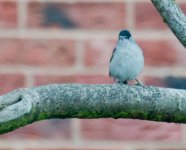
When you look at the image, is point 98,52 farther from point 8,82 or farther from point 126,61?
point 126,61

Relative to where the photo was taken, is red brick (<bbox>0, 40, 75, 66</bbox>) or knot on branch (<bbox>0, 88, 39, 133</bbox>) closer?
knot on branch (<bbox>0, 88, 39, 133</bbox>)

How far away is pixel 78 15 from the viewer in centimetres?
217

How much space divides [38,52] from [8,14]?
0.13 meters

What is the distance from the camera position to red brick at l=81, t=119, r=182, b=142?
2.16m

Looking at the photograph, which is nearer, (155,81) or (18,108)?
(18,108)

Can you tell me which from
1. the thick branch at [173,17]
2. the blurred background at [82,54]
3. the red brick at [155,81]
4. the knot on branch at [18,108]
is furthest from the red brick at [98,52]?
the knot on branch at [18,108]

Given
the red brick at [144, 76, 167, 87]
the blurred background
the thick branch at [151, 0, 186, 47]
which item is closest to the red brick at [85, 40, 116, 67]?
the blurred background

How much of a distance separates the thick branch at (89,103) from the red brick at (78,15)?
1081 millimetres

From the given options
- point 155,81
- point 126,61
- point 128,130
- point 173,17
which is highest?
point 173,17

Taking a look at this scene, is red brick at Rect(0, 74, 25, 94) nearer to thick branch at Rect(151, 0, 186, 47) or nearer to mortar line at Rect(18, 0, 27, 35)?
mortar line at Rect(18, 0, 27, 35)

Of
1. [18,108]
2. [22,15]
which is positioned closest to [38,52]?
[22,15]

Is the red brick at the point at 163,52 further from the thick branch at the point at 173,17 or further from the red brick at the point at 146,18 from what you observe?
the thick branch at the point at 173,17

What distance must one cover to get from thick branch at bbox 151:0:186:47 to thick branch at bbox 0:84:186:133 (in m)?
0.08

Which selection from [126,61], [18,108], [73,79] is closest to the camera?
[18,108]
